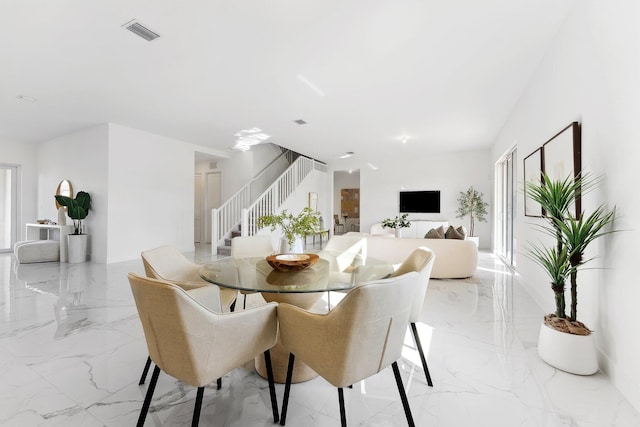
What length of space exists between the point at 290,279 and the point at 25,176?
29.4 feet

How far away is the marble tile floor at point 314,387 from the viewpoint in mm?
1537

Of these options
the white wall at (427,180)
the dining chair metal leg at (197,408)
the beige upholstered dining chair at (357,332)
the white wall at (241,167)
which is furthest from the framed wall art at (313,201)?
the dining chair metal leg at (197,408)

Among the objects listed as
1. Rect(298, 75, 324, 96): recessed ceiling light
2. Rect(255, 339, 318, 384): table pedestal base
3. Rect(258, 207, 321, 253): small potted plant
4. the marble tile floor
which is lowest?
the marble tile floor

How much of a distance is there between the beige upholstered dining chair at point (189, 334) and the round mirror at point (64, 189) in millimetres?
6770

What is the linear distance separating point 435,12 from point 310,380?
9.98 feet

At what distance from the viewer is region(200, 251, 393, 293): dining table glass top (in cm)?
164

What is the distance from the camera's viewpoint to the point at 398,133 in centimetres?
651

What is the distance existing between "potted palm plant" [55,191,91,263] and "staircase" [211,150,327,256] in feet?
7.67

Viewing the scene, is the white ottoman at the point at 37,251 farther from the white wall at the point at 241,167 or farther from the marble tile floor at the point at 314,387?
the white wall at the point at 241,167

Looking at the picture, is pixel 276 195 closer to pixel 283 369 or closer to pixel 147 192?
pixel 147 192

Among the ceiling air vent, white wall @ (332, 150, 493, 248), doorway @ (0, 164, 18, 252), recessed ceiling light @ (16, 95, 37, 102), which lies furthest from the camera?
white wall @ (332, 150, 493, 248)

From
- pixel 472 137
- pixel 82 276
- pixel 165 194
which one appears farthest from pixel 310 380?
pixel 472 137

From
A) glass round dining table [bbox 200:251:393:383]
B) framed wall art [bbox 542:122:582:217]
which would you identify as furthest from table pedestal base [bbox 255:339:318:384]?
framed wall art [bbox 542:122:582:217]

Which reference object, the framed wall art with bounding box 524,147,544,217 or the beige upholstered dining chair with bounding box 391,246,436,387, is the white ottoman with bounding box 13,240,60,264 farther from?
the framed wall art with bounding box 524,147,544,217
